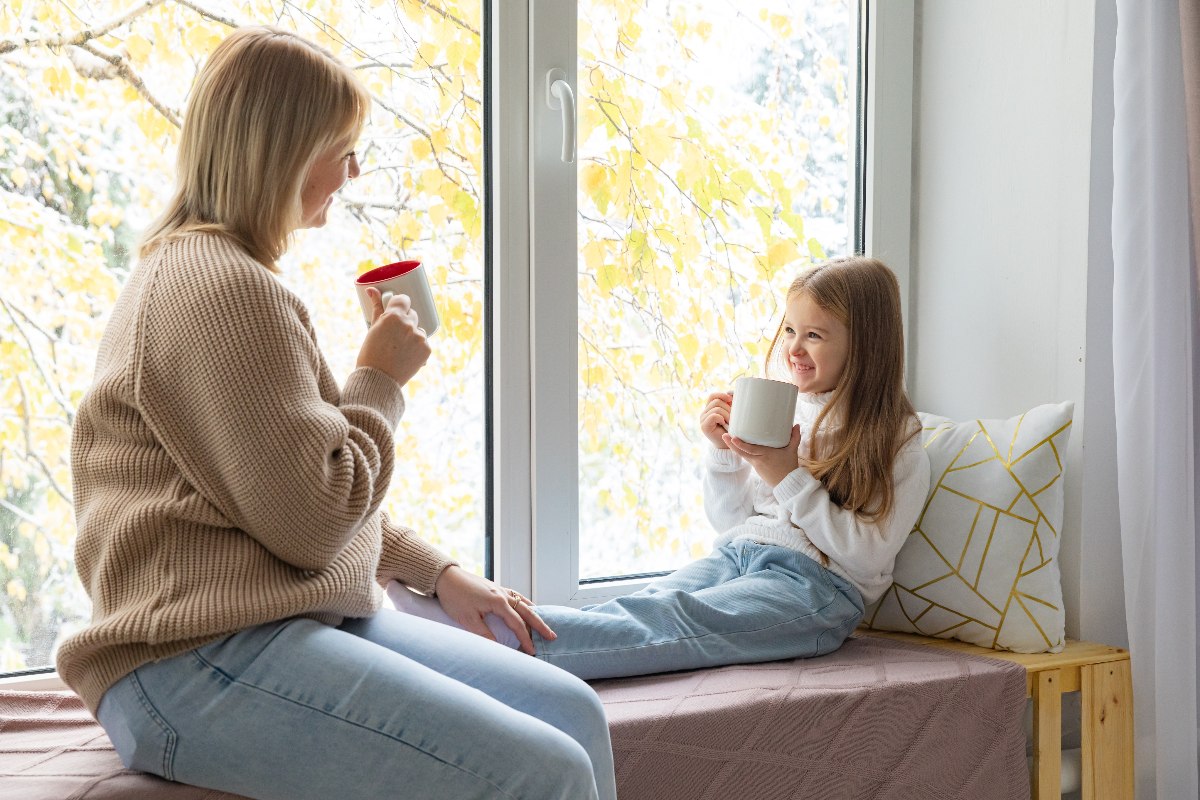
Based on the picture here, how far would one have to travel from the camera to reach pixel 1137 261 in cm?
163

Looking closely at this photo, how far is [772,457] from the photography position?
1.68 meters

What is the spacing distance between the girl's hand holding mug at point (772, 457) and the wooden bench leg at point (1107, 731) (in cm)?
53

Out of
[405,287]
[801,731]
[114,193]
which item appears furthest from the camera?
[114,193]

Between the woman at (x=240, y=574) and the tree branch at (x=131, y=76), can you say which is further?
the tree branch at (x=131, y=76)

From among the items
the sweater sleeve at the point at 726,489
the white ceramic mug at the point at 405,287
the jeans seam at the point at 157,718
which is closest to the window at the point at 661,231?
the sweater sleeve at the point at 726,489

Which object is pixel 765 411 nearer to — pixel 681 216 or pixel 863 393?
pixel 863 393

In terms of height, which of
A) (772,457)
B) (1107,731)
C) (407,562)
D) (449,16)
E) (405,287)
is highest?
(449,16)

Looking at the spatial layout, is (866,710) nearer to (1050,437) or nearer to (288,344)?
(1050,437)

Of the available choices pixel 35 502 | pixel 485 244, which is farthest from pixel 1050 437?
pixel 35 502

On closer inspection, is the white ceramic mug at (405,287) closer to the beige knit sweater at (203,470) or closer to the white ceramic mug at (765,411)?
the beige knit sweater at (203,470)

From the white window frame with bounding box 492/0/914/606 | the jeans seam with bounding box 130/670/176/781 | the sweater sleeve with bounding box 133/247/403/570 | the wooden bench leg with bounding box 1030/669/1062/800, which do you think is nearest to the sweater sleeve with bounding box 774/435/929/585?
the wooden bench leg with bounding box 1030/669/1062/800

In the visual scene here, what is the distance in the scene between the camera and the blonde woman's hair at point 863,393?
1.66 m

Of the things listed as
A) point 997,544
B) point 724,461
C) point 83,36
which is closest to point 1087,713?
point 997,544

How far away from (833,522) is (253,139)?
972 mm
